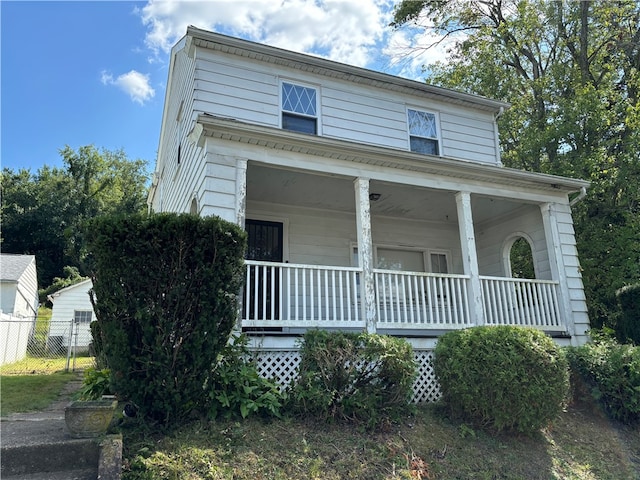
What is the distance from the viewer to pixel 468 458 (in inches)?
187

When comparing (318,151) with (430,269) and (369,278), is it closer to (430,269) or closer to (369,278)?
(369,278)

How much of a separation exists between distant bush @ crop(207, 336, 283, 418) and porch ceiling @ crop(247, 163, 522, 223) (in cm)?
304

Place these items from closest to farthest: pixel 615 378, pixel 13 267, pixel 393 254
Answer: pixel 615 378 < pixel 393 254 < pixel 13 267

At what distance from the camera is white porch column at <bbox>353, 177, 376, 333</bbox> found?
655 cm

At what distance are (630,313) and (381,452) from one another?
6.46 m

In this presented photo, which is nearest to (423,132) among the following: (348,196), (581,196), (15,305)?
(348,196)

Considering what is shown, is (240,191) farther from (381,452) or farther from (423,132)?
(423,132)

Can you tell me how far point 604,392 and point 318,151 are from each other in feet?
17.6

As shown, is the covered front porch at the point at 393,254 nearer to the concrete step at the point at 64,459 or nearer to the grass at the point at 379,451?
the grass at the point at 379,451

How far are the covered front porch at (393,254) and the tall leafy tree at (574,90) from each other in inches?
140

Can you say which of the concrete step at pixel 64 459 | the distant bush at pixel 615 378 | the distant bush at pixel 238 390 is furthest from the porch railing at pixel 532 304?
the concrete step at pixel 64 459

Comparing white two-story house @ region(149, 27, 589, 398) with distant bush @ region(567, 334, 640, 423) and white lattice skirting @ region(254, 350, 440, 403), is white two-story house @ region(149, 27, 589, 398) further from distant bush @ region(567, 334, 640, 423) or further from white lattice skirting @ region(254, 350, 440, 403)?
distant bush @ region(567, 334, 640, 423)

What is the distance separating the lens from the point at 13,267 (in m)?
17.6

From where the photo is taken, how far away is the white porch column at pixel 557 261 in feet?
26.0
